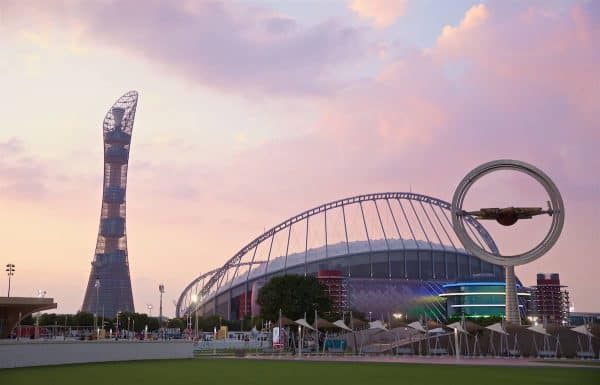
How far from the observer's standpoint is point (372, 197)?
565 feet

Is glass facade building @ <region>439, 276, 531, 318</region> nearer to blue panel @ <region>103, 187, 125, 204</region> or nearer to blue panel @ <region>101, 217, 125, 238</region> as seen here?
blue panel @ <region>101, 217, 125, 238</region>

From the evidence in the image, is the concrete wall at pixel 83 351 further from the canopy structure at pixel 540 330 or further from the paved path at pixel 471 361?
the canopy structure at pixel 540 330

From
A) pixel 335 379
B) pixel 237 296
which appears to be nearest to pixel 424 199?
pixel 237 296

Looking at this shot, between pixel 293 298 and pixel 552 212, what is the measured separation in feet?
161

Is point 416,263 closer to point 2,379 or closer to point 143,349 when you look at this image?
point 143,349

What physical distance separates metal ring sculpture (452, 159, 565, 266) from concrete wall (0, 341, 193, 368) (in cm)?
3289

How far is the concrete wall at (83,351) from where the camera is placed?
49.4m

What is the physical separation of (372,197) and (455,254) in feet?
89.5

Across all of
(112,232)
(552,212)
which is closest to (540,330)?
(552,212)

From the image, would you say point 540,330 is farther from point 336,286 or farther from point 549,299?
point 549,299

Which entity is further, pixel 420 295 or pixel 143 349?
pixel 420 295

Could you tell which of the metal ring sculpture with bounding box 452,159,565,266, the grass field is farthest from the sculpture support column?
the grass field

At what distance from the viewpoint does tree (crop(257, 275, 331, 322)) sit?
356 ft

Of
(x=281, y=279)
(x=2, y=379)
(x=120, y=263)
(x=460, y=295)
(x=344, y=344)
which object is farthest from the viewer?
(x=120, y=263)
